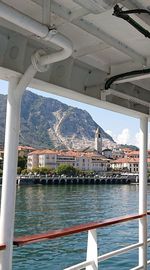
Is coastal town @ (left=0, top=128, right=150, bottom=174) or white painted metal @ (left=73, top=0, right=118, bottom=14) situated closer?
white painted metal @ (left=73, top=0, right=118, bottom=14)

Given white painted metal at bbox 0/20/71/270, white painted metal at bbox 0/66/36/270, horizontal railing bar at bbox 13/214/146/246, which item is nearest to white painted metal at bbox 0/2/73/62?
white painted metal at bbox 0/20/71/270

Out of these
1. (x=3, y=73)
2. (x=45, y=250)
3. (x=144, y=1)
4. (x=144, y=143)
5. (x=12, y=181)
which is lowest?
(x=45, y=250)

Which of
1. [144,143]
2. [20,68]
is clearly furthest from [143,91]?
[20,68]

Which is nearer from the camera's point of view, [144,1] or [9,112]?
[144,1]

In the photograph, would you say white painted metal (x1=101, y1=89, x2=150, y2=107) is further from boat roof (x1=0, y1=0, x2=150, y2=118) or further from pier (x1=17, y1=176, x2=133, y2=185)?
pier (x1=17, y1=176, x2=133, y2=185)

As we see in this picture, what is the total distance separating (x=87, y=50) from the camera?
2.43 m

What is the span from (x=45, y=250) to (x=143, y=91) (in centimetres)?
850

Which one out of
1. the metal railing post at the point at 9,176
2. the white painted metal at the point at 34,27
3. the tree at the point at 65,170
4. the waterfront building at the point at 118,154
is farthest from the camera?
the waterfront building at the point at 118,154

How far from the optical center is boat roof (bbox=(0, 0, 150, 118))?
66.7 inches

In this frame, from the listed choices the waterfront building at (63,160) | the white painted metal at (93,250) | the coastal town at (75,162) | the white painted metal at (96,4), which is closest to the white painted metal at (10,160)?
the white painted metal at (96,4)

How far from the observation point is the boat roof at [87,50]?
170 cm

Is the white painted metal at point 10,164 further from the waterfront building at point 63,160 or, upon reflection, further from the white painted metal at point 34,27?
the waterfront building at point 63,160

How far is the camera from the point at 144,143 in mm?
3668

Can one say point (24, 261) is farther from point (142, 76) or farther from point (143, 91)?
point (142, 76)
